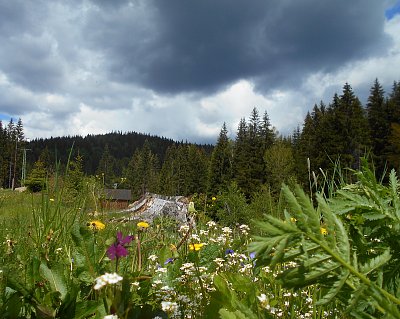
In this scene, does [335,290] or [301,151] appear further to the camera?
[301,151]

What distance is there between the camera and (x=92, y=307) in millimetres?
1257

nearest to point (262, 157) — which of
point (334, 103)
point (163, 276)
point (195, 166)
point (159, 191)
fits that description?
point (334, 103)

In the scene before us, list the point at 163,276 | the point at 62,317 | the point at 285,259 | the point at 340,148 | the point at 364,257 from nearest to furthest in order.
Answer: the point at 285,259, the point at 364,257, the point at 62,317, the point at 163,276, the point at 340,148

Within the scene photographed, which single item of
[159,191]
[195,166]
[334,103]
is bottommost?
[159,191]

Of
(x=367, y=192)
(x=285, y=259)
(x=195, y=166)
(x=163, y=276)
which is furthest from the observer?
(x=195, y=166)

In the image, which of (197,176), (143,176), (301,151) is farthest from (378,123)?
(143,176)

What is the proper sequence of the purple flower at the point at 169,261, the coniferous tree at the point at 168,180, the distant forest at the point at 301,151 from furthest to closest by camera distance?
the coniferous tree at the point at 168,180, the distant forest at the point at 301,151, the purple flower at the point at 169,261

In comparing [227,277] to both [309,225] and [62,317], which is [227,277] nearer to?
[62,317]

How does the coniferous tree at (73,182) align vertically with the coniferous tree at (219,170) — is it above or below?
below

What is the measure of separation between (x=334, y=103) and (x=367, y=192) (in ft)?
209

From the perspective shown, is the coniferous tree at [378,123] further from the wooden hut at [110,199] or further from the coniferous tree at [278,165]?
the wooden hut at [110,199]

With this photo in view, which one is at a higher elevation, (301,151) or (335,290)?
(301,151)

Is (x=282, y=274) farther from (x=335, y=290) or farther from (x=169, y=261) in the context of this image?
(x=169, y=261)

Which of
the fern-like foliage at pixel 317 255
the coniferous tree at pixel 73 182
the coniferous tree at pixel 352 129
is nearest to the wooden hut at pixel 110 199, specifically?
the coniferous tree at pixel 73 182
